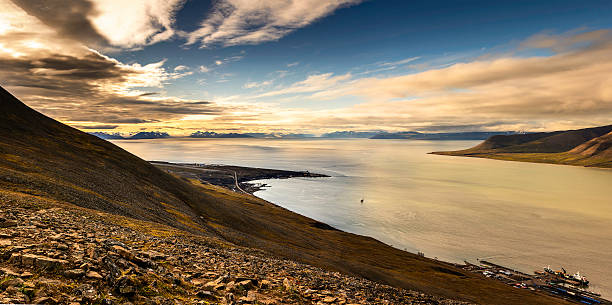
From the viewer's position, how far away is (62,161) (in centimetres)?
5694

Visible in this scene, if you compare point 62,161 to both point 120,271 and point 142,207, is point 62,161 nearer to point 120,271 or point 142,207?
point 142,207

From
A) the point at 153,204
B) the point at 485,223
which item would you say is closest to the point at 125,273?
the point at 153,204

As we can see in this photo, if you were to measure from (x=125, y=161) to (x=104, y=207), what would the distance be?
51441 millimetres

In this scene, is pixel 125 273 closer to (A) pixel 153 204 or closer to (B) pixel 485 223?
(A) pixel 153 204

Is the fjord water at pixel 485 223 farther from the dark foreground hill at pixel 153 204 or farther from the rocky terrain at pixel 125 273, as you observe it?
the rocky terrain at pixel 125 273

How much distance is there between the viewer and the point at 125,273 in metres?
12.4

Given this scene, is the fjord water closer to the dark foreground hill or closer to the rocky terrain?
the dark foreground hill

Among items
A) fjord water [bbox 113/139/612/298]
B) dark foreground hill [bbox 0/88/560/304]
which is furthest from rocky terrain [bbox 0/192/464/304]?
fjord water [bbox 113/139/612/298]

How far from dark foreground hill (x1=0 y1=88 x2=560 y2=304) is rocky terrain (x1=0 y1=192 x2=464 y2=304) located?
3.28 feet

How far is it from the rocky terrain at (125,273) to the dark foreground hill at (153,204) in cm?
100

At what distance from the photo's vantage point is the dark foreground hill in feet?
124

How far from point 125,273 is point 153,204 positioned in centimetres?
4575

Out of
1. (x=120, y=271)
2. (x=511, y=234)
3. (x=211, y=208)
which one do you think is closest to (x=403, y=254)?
(x=211, y=208)

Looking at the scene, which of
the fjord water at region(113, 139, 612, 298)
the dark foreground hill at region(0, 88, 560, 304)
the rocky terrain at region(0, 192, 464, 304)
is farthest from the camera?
the fjord water at region(113, 139, 612, 298)
